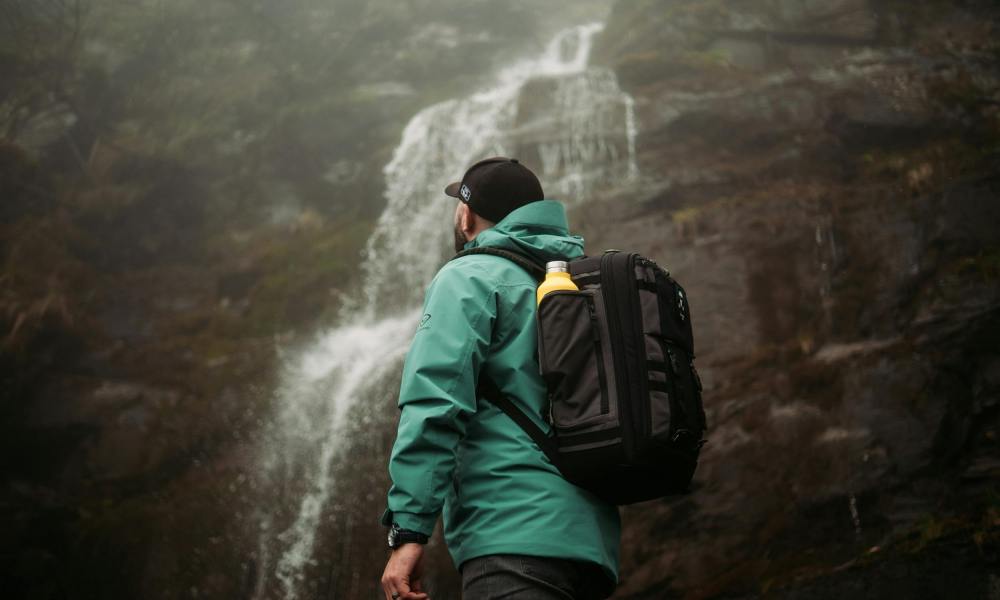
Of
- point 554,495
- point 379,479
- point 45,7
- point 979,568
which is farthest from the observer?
point 45,7

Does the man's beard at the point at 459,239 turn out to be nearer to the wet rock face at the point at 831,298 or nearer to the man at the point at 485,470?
the man at the point at 485,470

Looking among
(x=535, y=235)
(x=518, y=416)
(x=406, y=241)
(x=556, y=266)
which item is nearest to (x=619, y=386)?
(x=518, y=416)

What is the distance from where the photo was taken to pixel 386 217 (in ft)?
40.2

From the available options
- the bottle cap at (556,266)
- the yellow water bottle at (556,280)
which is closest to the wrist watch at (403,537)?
the yellow water bottle at (556,280)

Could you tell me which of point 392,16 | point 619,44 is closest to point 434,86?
point 392,16

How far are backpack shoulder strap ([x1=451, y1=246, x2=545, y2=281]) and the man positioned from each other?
0.07 ft

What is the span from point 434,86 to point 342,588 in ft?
42.7

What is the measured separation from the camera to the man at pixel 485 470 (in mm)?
2260

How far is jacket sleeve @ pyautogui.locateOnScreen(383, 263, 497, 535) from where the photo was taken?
2.29m

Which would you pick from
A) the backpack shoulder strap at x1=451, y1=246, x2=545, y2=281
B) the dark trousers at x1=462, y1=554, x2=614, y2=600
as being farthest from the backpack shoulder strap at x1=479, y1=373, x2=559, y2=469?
the backpack shoulder strap at x1=451, y1=246, x2=545, y2=281

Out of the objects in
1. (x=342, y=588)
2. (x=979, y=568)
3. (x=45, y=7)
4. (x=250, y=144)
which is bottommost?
(x=342, y=588)

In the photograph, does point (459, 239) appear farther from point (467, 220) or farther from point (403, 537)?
point (403, 537)

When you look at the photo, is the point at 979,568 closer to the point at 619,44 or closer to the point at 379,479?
the point at 379,479

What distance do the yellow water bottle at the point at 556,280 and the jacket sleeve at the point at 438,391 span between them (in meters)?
0.19
